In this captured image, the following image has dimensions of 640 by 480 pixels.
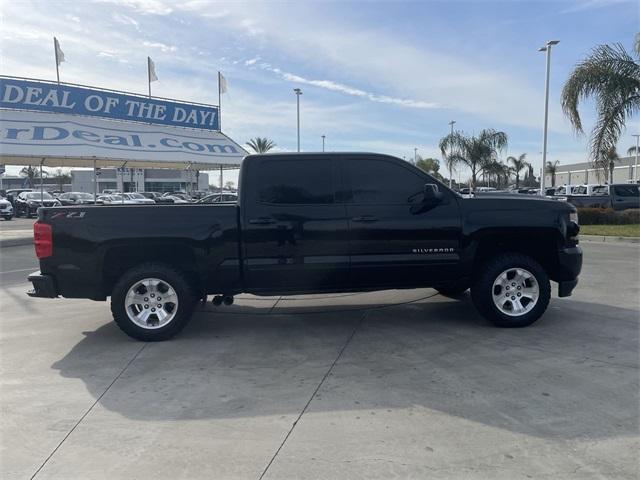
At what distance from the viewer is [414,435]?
11.4 feet

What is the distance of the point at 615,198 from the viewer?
24188 mm

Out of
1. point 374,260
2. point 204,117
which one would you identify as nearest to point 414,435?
point 374,260

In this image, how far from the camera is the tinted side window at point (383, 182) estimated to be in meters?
5.80

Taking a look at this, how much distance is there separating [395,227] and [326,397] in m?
2.30

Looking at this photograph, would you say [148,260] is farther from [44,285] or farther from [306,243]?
[306,243]

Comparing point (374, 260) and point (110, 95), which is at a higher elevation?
point (110, 95)

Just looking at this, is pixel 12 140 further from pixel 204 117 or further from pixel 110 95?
pixel 204 117

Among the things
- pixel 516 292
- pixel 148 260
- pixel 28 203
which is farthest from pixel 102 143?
pixel 516 292

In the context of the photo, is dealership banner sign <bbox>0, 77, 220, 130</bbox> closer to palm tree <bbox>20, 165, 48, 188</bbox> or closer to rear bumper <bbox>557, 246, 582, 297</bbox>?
rear bumper <bbox>557, 246, 582, 297</bbox>

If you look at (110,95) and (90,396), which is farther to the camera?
(110,95)

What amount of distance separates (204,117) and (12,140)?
9.72m

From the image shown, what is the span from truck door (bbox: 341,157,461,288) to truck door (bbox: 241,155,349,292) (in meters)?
0.18

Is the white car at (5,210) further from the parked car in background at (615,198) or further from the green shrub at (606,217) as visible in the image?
the parked car in background at (615,198)

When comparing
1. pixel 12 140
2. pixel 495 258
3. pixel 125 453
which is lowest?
pixel 125 453
